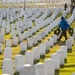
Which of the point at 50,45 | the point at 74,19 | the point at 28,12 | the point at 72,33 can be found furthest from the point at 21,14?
the point at 50,45

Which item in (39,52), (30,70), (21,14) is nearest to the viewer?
(30,70)

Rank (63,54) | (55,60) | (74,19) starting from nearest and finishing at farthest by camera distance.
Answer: (55,60), (63,54), (74,19)

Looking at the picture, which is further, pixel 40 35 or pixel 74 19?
pixel 74 19

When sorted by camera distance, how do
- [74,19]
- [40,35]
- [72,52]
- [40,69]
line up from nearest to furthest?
[40,69] → [72,52] → [40,35] → [74,19]

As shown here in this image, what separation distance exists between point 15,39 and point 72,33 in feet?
11.9

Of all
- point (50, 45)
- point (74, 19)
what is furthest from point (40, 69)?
point (74, 19)

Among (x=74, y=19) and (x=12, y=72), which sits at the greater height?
(x=74, y=19)

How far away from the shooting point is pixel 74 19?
1081 inches

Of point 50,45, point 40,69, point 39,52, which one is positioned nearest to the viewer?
point 40,69

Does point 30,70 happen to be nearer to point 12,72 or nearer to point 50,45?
point 12,72

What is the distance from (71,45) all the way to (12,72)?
18.4ft

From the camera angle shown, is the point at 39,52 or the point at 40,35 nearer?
the point at 39,52

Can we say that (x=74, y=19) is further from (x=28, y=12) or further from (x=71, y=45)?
(x=71, y=45)

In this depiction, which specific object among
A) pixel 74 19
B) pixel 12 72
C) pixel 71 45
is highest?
pixel 74 19
